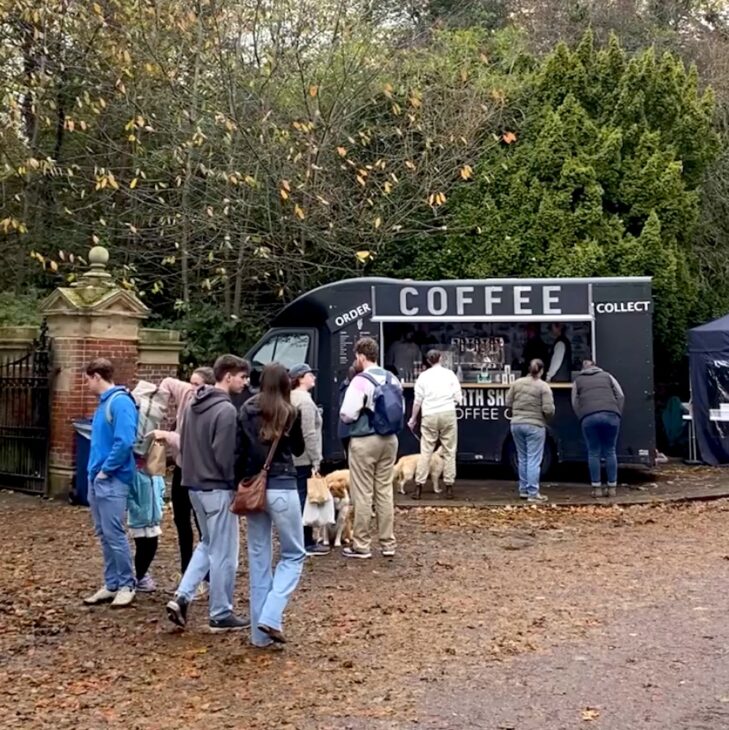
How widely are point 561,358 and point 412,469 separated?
3227 millimetres

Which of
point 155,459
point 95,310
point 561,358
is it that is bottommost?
point 155,459

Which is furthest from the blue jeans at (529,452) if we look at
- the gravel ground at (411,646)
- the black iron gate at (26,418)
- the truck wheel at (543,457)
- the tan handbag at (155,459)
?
the tan handbag at (155,459)

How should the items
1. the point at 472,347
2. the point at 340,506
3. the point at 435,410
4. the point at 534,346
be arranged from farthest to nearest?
the point at 472,347
the point at 534,346
the point at 435,410
the point at 340,506

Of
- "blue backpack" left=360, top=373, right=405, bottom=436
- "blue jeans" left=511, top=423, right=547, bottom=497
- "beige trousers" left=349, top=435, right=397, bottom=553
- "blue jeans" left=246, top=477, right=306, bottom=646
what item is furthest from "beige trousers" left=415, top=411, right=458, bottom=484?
"blue jeans" left=246, top=477, right=306, bottom=646

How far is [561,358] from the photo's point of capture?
1407 cm

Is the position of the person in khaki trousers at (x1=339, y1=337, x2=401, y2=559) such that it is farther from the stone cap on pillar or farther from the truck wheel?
the truck wheel

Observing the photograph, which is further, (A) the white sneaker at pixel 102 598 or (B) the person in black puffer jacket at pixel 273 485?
(A) the white sneaker at pixel 102 598

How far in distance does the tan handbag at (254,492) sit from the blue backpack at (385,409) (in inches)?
104

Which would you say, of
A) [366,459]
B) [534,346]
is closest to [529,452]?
[534,346]

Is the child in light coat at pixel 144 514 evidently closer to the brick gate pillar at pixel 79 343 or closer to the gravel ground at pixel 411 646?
the gravel ground at pixel 411 646

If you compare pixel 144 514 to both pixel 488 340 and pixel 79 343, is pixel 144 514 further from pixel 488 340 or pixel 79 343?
pixel 488 340

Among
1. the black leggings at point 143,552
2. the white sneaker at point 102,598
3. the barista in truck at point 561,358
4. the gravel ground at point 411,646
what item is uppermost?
the barista in truck at point 561,358

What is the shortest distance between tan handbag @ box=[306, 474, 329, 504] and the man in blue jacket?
1.97 metres

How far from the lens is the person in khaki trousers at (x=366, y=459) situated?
8438mm
